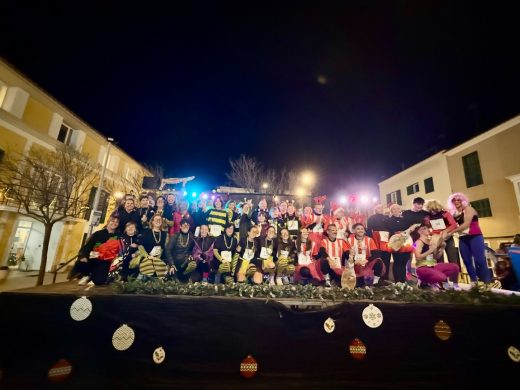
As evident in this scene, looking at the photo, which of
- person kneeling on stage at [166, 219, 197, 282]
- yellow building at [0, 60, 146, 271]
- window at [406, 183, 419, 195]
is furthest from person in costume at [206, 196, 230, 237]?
window at [406, 183, 419, 195]

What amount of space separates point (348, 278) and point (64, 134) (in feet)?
67.9

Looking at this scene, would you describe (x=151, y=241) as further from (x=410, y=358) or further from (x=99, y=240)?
(x=410, y=358)

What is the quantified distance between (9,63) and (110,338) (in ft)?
53.5

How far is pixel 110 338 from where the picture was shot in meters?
2.96

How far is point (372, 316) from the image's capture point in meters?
3.09

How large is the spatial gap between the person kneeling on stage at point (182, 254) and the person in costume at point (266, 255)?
4.61ft

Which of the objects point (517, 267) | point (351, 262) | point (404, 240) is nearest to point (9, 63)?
point (351, 262)

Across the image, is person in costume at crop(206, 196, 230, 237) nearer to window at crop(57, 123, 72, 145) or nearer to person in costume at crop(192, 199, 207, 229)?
person in costume at crop(192, 199, 207, 229)

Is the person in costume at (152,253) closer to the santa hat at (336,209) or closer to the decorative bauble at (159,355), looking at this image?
the decorative bauble at (159,355)

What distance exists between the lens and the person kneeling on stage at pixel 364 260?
4.80 meters

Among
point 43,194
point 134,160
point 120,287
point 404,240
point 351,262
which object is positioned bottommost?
point 120,287

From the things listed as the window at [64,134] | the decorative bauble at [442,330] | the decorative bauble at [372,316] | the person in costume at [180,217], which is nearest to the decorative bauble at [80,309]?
the person in costume at [180,217]

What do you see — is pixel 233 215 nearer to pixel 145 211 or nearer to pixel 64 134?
pixel 145 211

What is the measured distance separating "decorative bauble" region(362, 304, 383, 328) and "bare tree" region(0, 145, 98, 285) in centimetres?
1242
